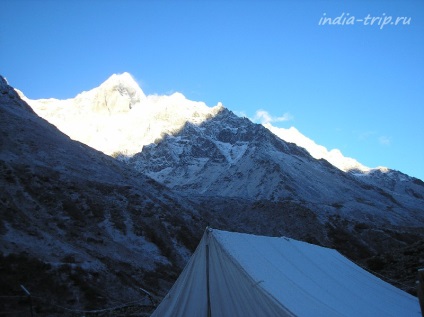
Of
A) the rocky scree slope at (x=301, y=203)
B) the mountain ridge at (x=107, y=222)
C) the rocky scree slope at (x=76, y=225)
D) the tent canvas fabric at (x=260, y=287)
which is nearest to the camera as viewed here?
the tent canvas fabric at (x=260, y=287)

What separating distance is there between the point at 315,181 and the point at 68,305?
434 feet

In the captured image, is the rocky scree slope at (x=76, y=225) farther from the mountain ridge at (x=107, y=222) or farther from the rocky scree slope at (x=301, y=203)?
the rocky scree slope at (x=301, y=203)

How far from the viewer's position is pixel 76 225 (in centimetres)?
4506

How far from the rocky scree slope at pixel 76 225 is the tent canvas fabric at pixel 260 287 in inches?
441

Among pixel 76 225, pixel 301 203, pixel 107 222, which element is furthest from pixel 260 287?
pixel 301 203

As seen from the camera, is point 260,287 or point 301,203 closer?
point 260,287

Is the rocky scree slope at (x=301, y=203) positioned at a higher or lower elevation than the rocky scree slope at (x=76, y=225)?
higher

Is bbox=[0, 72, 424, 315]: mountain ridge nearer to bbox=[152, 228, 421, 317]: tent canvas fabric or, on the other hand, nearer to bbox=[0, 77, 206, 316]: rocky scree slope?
bbox=[0, 77, 206, 316]: rocky scree slope

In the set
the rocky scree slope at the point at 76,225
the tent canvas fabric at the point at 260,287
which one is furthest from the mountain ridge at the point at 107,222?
the tent canvas fabric at the point at 260,287

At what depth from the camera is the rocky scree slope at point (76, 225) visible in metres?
26.9

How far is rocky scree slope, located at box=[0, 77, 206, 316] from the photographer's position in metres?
26.9

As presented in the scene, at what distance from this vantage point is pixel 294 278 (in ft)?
42.4

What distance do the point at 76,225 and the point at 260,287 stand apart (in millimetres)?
37733

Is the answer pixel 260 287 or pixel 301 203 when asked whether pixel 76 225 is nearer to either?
pixel 260 287
